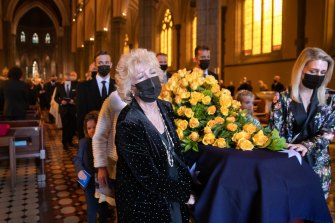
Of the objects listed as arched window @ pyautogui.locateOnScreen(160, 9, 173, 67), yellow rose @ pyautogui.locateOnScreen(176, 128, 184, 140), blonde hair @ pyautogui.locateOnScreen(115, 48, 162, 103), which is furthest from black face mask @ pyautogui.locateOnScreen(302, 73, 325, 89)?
arched window @ pyautogui.locateOnScreen(160, 9, 173, 67)

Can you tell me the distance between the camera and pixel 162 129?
1887mm

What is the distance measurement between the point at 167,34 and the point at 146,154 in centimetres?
2276

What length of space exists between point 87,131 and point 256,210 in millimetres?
2218

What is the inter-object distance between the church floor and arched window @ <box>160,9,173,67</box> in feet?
56.3

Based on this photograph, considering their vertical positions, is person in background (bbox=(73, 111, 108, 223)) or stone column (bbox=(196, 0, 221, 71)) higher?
stone column (bbox=(196, 0, 221, 71))

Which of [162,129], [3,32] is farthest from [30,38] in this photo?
[162,129]

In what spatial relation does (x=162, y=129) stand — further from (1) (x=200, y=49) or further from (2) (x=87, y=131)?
(1) (x=200, y=49)

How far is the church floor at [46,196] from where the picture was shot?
4.13 m

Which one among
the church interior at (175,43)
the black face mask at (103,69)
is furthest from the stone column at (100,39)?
the black face mask at (103,69)

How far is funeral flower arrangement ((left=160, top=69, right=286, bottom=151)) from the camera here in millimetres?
1937

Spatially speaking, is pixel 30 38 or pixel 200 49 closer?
pixel 200 49

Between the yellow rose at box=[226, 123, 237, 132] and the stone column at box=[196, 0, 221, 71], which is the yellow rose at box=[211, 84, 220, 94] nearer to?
the yellow rose at box=[226, 123, 237, 132]

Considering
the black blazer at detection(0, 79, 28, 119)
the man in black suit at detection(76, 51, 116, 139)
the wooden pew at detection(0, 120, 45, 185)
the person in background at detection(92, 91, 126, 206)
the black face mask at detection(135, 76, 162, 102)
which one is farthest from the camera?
the black blazer at detection(0, 79, 28, 119)

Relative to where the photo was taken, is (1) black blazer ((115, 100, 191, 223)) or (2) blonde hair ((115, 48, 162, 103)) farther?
(2) blonde hair ((115, 48, 162, 103))
